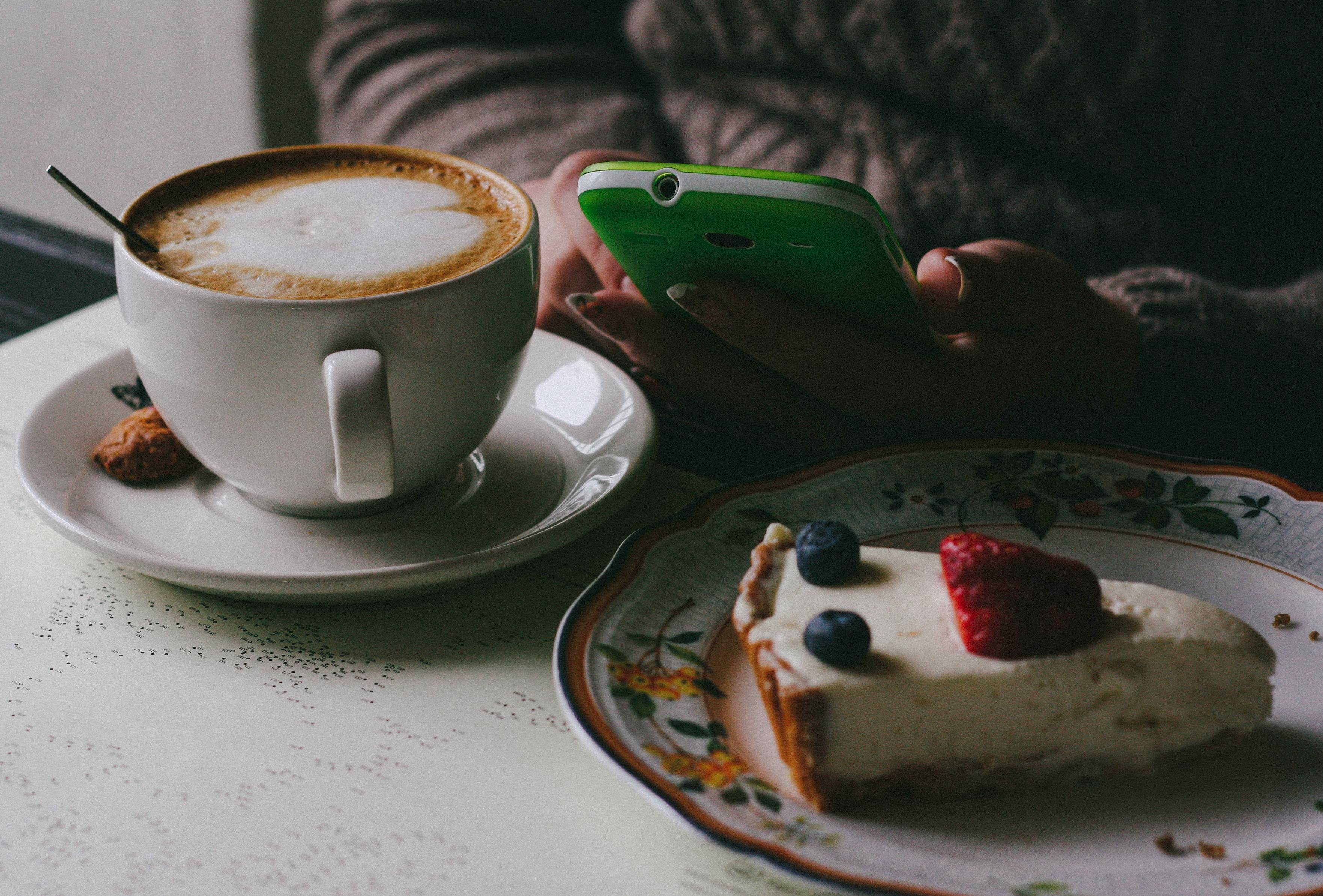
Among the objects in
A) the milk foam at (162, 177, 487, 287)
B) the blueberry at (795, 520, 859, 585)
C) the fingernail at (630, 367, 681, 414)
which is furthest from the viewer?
the fingernail at (630, 367, 681, 414)

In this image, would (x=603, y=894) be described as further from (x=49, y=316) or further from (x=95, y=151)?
(x=95, y=151)

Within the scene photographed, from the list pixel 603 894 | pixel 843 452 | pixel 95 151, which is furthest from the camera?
pixel 95 151

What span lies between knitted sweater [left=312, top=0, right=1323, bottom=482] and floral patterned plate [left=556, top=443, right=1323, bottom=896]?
0.25m

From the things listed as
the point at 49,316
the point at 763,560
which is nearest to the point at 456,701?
the point at 763,560

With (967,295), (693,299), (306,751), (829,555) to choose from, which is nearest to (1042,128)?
(967,295)

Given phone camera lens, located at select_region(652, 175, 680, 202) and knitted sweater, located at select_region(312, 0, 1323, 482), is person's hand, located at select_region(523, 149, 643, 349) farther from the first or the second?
knitted sweater, located at select_region(312, 0, 1323, 482)

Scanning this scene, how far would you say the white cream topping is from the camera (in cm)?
52

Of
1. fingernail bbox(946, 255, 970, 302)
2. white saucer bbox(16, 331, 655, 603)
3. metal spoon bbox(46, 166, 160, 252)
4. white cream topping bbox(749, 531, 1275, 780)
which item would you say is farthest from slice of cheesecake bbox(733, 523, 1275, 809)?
metal spoon bbox(46, 166, 160, 252)

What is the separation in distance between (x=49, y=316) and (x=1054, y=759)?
3.49 ft

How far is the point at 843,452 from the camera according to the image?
788 millimetres

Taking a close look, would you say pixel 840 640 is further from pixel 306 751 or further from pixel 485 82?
pixel 485 82

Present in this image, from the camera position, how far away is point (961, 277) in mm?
804

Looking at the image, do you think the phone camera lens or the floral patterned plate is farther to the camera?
the phone camera lens

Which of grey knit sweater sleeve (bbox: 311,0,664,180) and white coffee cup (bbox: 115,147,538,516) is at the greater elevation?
white coffee cup (bbox: 115,147,538,516)
